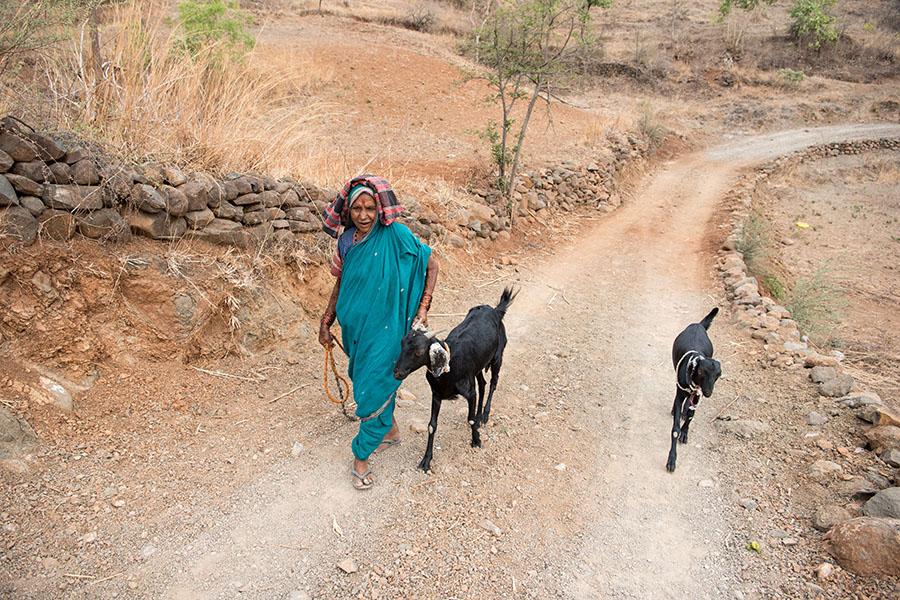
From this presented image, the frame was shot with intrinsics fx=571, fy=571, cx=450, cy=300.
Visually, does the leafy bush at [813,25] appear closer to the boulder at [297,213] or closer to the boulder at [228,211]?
the boulder at [297,213]

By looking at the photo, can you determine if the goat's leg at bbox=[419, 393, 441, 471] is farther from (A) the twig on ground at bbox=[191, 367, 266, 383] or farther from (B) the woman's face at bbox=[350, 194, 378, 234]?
(A) the twig on ground at bbox=[191, 367, 266, 383]

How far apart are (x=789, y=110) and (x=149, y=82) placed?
23.0 meters

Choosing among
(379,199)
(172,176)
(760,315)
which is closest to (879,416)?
(760,315)

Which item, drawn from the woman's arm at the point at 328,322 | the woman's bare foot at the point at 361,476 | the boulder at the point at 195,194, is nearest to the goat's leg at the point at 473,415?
the woman's bare foot at the point at 361,476

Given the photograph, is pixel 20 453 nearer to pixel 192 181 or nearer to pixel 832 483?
pixel 192 181

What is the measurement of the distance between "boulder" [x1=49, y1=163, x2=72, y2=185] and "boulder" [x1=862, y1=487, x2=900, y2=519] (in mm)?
5486

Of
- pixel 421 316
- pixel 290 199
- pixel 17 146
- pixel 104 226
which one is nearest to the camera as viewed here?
pixel 421 316

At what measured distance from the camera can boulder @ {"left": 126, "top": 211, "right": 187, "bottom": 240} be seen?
422 cm

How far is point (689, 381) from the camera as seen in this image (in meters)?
4.09

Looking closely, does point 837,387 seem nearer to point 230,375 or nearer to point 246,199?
point 230,375

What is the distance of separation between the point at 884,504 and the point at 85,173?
550cm

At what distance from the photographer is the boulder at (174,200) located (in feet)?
14.2

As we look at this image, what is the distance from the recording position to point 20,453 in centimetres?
326

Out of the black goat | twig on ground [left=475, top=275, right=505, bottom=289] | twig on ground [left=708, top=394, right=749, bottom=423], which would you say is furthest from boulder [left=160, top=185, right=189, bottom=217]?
twig on ground [left=708, top=394, right=749, bottom=423]
